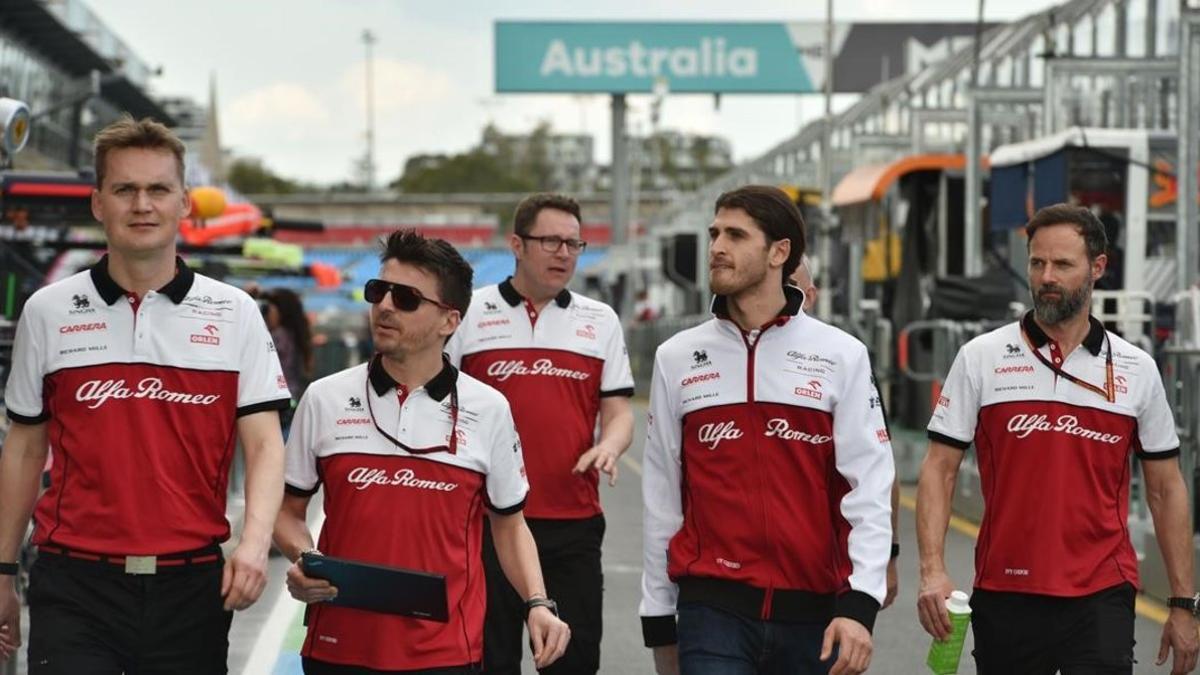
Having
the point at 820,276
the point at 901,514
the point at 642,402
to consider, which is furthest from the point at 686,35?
the point at 901,514

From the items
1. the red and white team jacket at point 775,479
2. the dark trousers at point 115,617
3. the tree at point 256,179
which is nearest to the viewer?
the dark trousers at point 115,617

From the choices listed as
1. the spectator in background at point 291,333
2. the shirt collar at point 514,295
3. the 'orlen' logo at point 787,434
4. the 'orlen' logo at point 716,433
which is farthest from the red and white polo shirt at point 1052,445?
the spectator in background at point 291,333

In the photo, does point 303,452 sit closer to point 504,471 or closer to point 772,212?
point 504,471

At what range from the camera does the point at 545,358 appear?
8.25 m

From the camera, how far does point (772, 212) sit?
598 cm

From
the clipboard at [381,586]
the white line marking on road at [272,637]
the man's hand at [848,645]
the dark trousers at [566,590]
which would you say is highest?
the clipboard at [381,586]

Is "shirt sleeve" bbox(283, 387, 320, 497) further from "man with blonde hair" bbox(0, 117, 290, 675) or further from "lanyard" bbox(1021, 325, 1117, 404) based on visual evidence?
"lanyard" bbox(1021, 325, 1117, 404)

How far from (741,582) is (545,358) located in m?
2.48

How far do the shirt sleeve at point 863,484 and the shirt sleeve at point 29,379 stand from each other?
201cm

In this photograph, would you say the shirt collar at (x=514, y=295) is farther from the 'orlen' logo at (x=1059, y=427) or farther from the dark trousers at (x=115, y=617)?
the dark trousers at (x=115, y=617)

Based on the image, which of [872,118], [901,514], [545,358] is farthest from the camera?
[872,118]

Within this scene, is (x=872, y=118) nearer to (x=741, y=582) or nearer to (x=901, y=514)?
(x=901, y=514)

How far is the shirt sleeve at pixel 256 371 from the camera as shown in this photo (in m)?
5.73

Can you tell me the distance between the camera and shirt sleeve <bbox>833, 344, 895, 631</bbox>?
572cm
